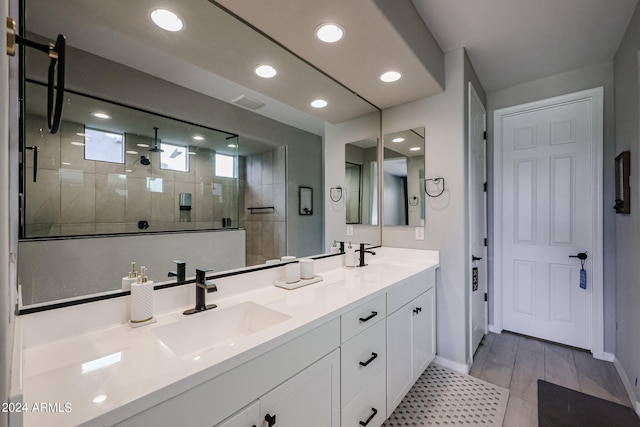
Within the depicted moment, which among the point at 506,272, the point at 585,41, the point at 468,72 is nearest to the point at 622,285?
the point at 506,272

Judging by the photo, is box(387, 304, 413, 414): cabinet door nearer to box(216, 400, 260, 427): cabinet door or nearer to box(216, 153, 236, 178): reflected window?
box(216, 400, 260, 427): cabinet door

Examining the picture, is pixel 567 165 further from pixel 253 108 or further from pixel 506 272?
pixel 253 108

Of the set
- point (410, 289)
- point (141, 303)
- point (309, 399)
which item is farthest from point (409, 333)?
point (141, 303)

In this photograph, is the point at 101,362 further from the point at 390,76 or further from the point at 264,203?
the point at 390,76

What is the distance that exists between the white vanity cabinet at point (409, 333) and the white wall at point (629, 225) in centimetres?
123

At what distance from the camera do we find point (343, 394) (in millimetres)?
1281

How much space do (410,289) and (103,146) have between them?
1.84 meters

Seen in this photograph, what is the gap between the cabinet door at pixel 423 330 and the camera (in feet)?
6.41

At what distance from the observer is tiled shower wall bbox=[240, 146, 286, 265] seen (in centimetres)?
158

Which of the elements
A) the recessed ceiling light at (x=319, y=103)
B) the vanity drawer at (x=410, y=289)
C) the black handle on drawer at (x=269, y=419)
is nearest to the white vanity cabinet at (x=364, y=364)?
the vanity drawer at (x=410, y=289)

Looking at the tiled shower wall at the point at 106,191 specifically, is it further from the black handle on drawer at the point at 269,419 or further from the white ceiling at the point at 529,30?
the white ceiling at the point at 529,30

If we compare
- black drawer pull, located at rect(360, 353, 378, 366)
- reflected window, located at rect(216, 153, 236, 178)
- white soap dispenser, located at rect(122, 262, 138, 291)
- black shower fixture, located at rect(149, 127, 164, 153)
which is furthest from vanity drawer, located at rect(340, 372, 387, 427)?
black shower fixture, located at rect(149, 127, 164, 153)

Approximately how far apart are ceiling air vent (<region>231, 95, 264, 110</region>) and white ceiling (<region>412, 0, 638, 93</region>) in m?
1.18

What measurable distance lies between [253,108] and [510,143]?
2655 millimetres
